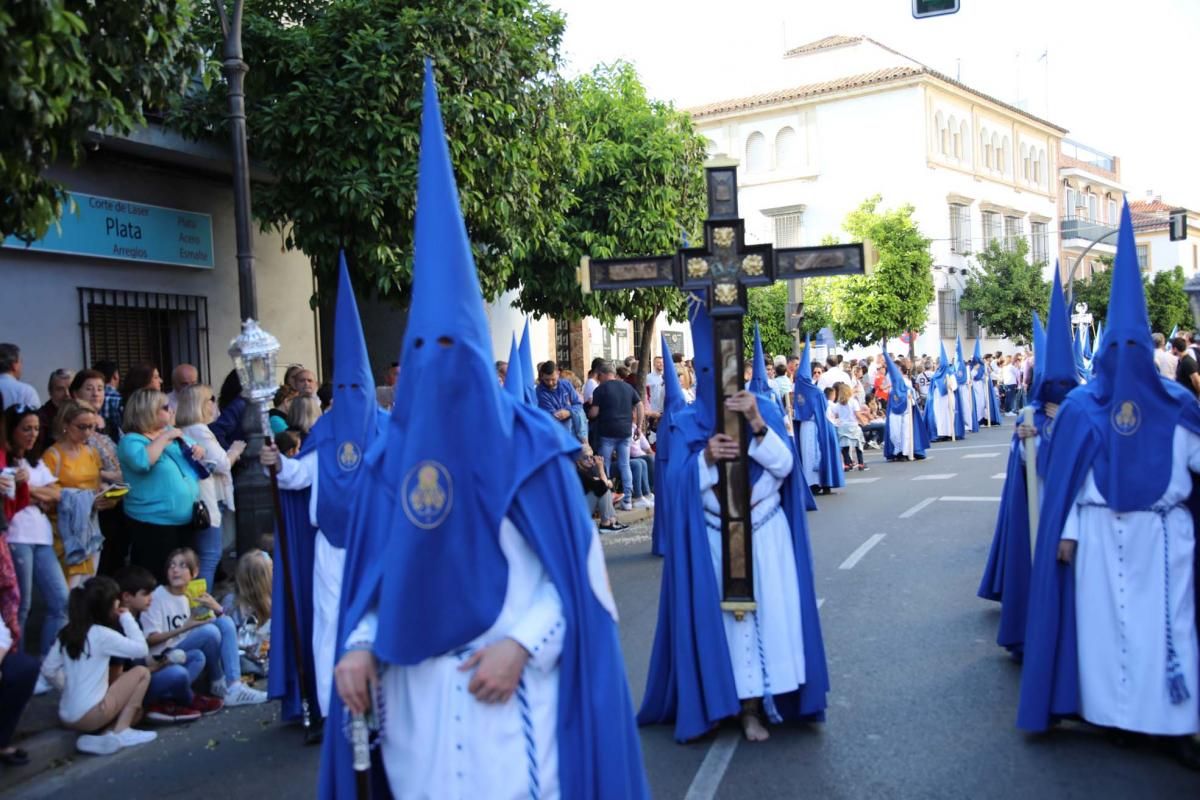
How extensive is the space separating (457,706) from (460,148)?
9.89m

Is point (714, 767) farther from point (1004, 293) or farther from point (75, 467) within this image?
point (1004, 293)

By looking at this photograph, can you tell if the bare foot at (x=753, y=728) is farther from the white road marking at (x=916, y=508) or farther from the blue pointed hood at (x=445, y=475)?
the white road marking at (x=916, y=508)

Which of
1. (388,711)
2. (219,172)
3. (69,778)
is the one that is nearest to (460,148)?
(219,172)

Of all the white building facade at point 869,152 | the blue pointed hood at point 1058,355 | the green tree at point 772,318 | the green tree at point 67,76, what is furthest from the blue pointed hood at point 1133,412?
A: the white building facade at point 869,152

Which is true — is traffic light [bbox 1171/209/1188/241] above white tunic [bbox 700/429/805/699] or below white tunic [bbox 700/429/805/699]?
above

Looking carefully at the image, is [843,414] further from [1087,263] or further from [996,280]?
[1087,263]

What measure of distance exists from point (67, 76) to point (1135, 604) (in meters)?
5.68

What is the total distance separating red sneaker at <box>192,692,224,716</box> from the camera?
711 cm

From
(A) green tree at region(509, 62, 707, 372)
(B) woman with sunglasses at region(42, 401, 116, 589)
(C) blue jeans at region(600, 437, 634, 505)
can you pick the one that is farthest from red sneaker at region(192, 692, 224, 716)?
(A) green tree at region(509, 62, 707, 372)

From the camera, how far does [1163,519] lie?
555 cm

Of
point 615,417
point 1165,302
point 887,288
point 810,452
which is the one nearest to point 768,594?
point 615,417

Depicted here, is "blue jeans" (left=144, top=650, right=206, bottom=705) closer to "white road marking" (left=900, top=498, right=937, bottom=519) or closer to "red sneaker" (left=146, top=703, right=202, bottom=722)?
"red sneaker" (left=146, top=703, right=202, bottom=722)

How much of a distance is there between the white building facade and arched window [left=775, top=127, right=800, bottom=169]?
5 centimetres

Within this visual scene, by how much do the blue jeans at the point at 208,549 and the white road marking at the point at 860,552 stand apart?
5420 millimetres
